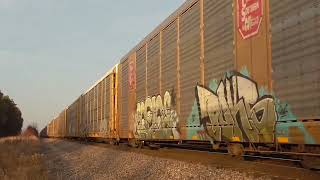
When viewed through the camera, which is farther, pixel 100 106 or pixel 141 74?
pixel 100 106

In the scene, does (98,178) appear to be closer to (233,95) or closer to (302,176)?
(233,95)

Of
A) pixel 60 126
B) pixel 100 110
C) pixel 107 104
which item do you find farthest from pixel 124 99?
pixel 60 126

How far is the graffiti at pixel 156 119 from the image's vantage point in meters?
14.4

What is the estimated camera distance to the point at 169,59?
1504 centimetres

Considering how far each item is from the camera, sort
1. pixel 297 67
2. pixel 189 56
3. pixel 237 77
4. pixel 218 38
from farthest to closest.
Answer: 1. pixel 189 56
2. pixel 218 38
3. pixel 237 77
4. pixel 297 67

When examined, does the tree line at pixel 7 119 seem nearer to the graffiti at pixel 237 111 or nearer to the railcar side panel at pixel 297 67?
the graffiti at pixel 237 111

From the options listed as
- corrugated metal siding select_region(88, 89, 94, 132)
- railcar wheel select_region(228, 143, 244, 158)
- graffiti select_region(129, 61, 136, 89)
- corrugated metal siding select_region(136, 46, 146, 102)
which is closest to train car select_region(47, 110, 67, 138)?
corrugated metal siding select_region(88, 89, 94, 132)

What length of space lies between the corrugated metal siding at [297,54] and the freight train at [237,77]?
0.02 m

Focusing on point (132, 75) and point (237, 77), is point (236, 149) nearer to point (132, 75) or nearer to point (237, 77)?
point (237, 77)

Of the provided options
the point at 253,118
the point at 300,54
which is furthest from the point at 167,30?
the point at 300,54

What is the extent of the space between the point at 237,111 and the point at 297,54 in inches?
94.7

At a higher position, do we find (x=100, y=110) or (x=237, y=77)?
(x=237, y=77)

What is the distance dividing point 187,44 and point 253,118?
15.2ft

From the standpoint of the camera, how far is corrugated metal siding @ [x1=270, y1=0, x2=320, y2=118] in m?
7.19
